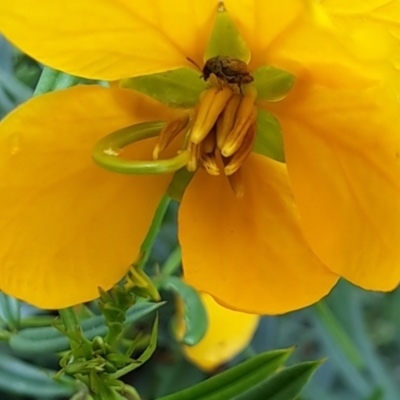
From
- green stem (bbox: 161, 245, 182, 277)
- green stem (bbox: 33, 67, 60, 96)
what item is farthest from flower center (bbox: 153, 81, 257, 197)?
green stem (bbox: 161, 245, 182, 277)

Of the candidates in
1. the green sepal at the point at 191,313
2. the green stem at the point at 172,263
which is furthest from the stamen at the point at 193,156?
the green stem at the point at 172,263

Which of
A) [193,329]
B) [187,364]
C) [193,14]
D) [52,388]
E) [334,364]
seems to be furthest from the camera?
[334,364]

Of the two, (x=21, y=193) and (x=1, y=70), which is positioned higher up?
(x=21, y=193)

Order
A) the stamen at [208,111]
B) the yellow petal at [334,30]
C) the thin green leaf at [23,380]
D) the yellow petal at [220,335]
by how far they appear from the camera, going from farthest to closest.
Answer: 1. the yellow petal at [220,335]
2. the thin green leaf at [23,380]
3. the stamen at [208,111]
4. the yellow petal at [334,30]

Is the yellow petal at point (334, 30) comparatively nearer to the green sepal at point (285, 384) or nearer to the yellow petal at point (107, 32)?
the yellow petal at point (107, 32)

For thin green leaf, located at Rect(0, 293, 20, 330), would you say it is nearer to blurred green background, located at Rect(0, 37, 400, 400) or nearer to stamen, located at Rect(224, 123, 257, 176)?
blurred green background, located at Rect(0, 37, 400, 400)

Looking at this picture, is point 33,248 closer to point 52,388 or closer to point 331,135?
point 331,135

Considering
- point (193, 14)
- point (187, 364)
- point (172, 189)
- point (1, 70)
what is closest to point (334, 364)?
point (187, 364)

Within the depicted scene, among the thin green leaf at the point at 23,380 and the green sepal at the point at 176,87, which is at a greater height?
the green sepal at the point at 176,87

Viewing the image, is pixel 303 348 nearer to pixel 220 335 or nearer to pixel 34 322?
pixel 220 335
